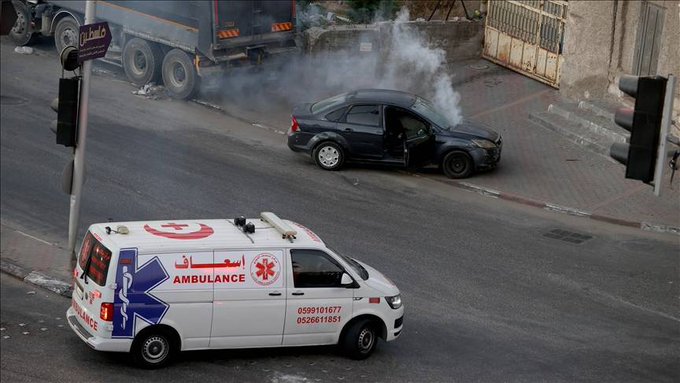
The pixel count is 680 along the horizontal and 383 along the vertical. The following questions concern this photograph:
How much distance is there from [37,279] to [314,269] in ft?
15.0

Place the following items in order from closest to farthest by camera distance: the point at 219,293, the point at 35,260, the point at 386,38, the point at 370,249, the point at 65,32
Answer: the point at 219,293 < the point at 35,260 < the point at 370,249 < the point at 65,32 < the point at 386,38

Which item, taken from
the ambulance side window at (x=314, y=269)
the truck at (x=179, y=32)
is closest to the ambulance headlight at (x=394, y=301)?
the ambulance side window at (x=314, y=269)

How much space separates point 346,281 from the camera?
43.9 feet

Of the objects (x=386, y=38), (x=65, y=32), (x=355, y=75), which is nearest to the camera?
(x=65, y=32)

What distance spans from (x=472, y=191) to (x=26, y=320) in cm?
950

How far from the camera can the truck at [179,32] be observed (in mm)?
24562

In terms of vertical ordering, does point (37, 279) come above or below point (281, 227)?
below

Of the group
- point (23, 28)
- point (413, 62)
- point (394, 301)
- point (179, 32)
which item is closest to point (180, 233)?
point (394, 301)

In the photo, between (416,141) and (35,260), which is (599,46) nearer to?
(416,141)

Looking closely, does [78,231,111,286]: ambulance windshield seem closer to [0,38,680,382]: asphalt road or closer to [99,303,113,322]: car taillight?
[99,303,113,322]: car taillight

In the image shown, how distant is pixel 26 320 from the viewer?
14.4 metres

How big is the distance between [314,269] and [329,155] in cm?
830

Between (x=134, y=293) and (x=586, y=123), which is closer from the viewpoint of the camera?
(x=134, y=293)

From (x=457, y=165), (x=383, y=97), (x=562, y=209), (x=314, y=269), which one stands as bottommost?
(x=562, y=209)
